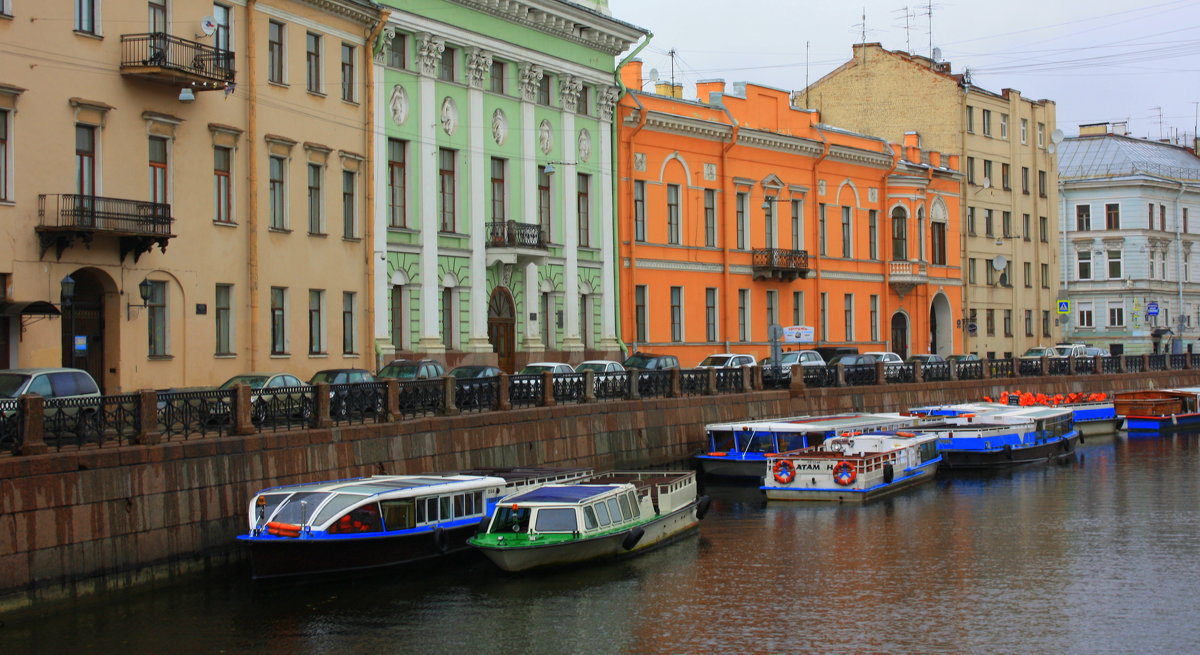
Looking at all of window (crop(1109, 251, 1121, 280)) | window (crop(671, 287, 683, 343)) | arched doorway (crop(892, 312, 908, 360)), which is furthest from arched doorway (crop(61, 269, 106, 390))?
window (crop(1109, 251, 1121, 280))

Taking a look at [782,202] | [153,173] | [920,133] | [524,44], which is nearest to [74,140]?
[153,173]

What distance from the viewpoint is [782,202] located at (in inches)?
1927

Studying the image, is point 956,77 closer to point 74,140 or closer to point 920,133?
point 920,133

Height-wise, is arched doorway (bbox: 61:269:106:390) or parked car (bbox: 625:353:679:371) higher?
arched doorway (bbox: 61:269:106:390)

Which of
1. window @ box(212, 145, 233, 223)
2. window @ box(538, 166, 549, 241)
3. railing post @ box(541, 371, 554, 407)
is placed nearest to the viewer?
window @ box(212, 145, 233, 223)

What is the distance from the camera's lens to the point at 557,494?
22.3 m

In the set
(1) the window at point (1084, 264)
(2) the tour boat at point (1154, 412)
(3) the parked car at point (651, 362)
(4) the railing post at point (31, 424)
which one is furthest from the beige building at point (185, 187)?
(1) the window at point (1084, 264)

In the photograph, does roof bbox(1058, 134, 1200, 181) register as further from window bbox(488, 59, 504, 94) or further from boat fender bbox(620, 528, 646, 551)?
boat fender bbox(620, 528, 646, 551)

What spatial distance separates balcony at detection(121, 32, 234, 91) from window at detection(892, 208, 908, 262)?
106 ft

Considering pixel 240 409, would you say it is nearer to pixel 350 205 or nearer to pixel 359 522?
pixel 359 522

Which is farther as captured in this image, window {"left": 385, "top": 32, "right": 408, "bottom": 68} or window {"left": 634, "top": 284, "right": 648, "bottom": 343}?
window {"left": 634, "top": 284, "right": 648, "bottom": 343}

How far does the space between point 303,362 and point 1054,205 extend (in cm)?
4456

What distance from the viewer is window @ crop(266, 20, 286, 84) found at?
30.4 m

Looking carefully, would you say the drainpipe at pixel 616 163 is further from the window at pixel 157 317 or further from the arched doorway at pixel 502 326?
the window at pixel 157 317
